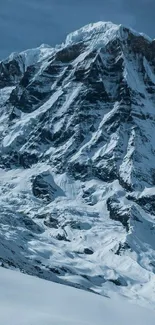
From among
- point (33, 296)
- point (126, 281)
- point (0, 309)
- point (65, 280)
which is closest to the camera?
point (0, 309)

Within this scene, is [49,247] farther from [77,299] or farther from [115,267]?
[77,299]

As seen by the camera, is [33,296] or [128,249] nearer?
[33,296]

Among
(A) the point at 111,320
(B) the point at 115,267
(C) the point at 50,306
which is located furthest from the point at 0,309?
(B) the point at 115,267

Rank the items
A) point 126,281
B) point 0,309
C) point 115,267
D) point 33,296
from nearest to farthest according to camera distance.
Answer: point 0,309 → point 33,296 → point 126,281 → point 115,267

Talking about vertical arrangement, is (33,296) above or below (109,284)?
above

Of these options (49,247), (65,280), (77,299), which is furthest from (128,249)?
(77,299)

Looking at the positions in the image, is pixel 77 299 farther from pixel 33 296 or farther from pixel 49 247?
pixel 49 247
